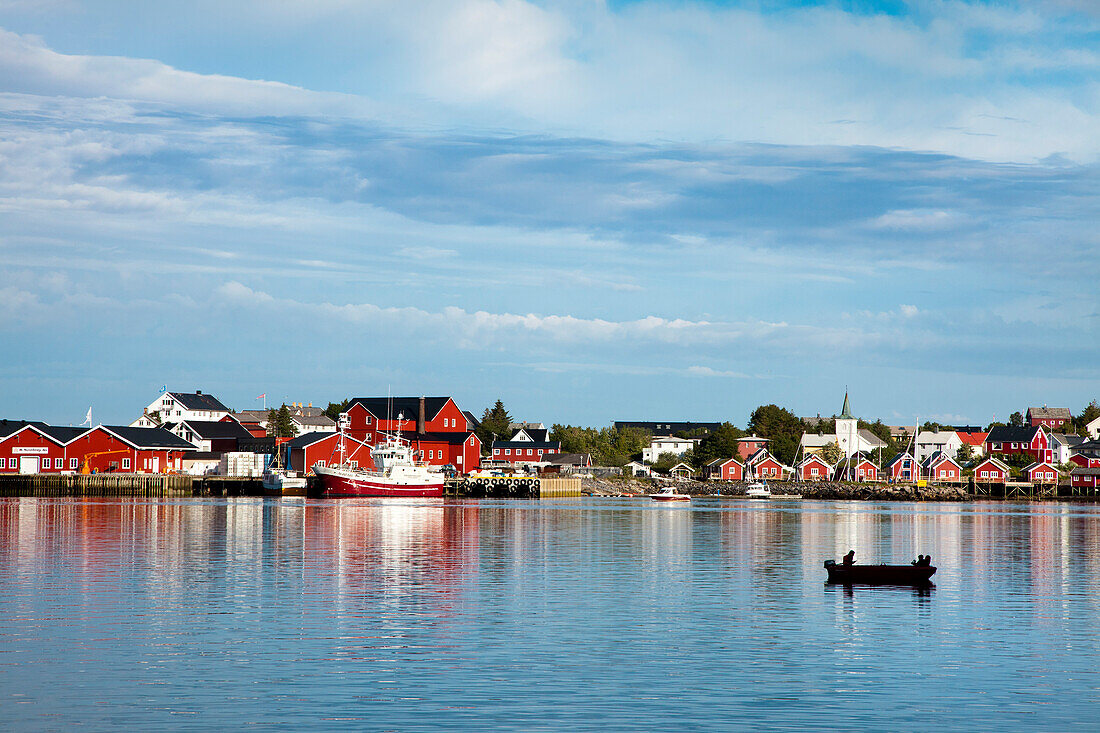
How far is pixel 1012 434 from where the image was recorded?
7333 inches

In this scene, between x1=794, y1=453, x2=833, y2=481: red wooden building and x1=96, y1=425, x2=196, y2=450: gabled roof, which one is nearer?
x1=96, y1=425, x2=196, y2=450: gabled roof

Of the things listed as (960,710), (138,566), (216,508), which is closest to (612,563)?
(138,566)

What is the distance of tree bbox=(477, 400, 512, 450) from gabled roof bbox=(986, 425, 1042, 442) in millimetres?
80352

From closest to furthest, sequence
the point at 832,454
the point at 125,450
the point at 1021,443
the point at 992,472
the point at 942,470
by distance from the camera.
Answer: the point at 125,450, the point at 992,472, the point at 942,470, the point at 1021,443, the point at 832,454

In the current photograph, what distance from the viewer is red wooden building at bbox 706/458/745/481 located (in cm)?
18200

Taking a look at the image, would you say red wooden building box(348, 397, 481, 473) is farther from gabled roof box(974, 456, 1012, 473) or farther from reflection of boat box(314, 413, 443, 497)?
gabled roof box(974, 456, 1012, 473)

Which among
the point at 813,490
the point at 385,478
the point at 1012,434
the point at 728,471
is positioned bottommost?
the point at 813,490

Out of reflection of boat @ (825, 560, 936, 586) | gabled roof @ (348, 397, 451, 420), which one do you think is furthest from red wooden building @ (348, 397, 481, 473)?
reflection of boat @ (825, 560, 936, 586)

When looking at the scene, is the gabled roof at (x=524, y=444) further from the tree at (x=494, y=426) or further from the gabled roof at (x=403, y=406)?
the gabled roof at (x=403, y=406)

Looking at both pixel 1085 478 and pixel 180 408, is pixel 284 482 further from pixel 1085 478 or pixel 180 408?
pixel 1085 478

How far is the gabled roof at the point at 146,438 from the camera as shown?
119812 mm

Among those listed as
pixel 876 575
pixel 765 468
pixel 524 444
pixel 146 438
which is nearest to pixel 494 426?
pixel 524 444

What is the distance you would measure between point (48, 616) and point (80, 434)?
97.0 meters

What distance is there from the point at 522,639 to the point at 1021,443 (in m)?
177
